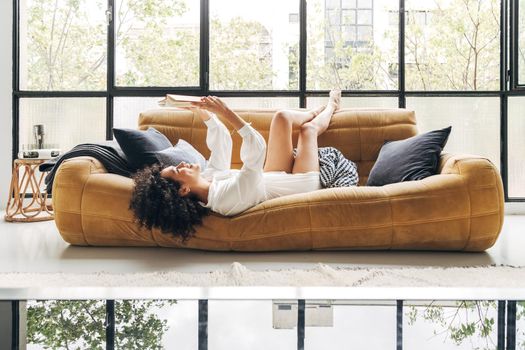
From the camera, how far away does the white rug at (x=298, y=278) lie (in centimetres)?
215

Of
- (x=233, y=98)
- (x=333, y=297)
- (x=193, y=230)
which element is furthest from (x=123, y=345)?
(x=233, y=98)

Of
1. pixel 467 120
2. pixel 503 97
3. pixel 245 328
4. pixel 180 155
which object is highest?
pixel 503 97

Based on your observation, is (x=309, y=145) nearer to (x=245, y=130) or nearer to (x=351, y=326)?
(x=245, y=130)

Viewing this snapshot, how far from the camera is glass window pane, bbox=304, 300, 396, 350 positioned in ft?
3.13

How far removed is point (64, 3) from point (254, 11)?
5.77 feet

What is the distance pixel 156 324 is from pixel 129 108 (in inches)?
151

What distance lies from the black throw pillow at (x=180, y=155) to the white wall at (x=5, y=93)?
2094 millimetres

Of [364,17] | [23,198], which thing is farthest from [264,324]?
[364,17]

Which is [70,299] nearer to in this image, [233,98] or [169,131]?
[169,131]

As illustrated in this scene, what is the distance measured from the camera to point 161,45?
459cm

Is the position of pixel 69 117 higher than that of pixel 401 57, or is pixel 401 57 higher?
pixel 401 57

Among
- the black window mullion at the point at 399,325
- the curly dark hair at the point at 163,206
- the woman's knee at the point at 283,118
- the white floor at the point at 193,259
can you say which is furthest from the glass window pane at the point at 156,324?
the woman's knee at the point at 283,118

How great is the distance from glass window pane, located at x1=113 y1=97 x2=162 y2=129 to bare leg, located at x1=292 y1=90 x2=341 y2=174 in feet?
5.85

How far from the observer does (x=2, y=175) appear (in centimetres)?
458
